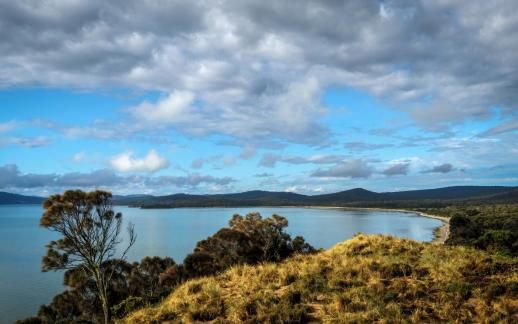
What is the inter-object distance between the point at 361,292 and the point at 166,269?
137ft

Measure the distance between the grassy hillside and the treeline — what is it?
23.7m

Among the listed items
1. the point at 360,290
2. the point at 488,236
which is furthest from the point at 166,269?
the point at 360,290

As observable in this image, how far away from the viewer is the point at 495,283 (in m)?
13.4

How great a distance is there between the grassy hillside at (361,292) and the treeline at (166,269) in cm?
2368

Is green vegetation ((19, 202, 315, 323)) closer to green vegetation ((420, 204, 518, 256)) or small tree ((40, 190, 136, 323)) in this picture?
small tree ((40, 190, 136, 323))

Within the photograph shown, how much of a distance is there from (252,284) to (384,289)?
487 centimetres

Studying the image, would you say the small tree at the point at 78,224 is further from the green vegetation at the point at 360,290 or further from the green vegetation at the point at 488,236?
the green vegetation at the point at 488,236

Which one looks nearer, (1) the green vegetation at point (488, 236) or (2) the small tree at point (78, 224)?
(2) the small tree at point (78, 224)

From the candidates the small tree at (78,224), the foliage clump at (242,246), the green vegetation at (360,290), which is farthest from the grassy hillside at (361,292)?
the foliage clump at (242,246)

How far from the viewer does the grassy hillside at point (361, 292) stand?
12.0m

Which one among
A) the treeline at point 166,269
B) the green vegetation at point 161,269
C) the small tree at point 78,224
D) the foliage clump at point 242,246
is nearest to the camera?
the small tree at point 78,224

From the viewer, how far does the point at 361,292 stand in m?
13.6

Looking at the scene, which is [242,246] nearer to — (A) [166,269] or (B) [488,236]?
(A) [166,269]

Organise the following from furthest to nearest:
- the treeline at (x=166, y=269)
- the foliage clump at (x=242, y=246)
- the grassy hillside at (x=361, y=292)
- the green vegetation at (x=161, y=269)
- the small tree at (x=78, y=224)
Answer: the foliage clump at (x=242, y=246), the treeline at (x=166, y=269), the green vegetation at (x=161, y=269), the small tree at (x=78, y=224), the grassy hillside at (x=361, y=292)
